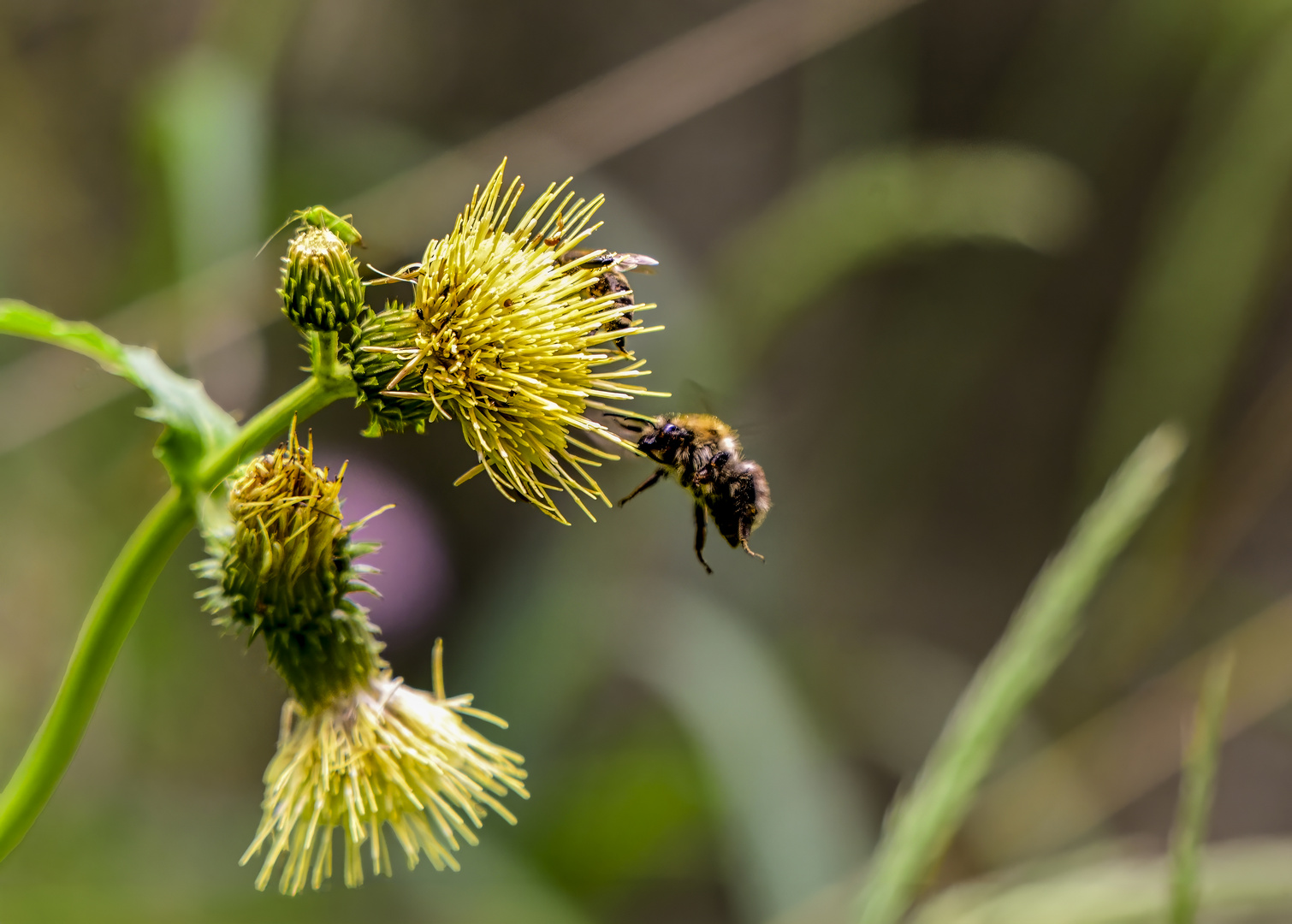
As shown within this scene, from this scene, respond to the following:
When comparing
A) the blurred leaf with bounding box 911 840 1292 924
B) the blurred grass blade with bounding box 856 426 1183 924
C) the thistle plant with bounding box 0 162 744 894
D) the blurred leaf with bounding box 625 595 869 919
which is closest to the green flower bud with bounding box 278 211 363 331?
the thistle plant with bounding box 0 162 744 894

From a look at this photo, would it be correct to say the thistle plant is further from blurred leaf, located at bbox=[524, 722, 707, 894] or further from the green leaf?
blurred leaf, located at bbox=[524, 722, 707, 894]

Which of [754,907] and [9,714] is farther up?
[9,714]

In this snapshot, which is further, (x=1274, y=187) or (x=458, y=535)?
(x=458, y=535)

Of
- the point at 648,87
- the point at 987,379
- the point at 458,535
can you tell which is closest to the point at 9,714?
the point at 458,535

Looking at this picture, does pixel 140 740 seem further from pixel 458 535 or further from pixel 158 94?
pixel 158 94

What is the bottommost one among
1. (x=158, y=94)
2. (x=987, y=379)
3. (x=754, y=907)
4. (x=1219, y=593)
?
(x=754, y=907)

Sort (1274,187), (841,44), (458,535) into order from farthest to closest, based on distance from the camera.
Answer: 1. (458,535)
2. (841,44)
3. (1274,187)

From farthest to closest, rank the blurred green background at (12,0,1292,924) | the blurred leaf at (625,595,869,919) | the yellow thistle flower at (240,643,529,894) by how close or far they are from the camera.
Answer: the blurred green background at (12,0,1292,924), the blurred leaf at (625,595,869,919), the yellow thistle flower at (240,643,529,894)
